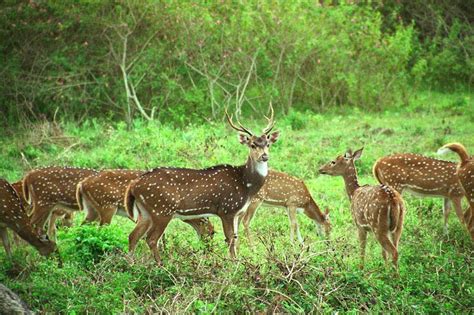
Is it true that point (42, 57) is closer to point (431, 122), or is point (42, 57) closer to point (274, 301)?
point (431, 122)

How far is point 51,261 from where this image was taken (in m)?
8.79

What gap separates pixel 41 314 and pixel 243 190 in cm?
294

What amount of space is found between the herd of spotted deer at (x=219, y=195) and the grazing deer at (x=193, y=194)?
0.03 feet

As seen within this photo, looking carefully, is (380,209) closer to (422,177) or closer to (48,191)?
(422,177)

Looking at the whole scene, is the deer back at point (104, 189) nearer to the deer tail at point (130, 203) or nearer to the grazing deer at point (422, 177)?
the deer tail at point (130, 203)

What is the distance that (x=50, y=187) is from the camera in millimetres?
10492

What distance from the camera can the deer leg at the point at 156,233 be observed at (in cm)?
920

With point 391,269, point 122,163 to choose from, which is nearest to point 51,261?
point 391,269

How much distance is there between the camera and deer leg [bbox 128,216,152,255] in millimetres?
9328

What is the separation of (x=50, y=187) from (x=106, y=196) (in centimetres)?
79

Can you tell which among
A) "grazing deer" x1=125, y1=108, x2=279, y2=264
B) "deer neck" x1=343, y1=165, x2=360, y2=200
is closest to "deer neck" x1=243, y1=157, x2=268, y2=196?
"grazing deer" x1=125, y1=108, x2=279, y2=264

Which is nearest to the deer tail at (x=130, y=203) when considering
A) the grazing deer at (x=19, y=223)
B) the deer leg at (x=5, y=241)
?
the grazing deer at (x=19, y=223)

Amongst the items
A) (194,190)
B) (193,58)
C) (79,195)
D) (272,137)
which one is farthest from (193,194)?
(193,58)

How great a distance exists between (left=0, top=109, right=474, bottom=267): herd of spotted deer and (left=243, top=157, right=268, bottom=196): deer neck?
1 centimetres
